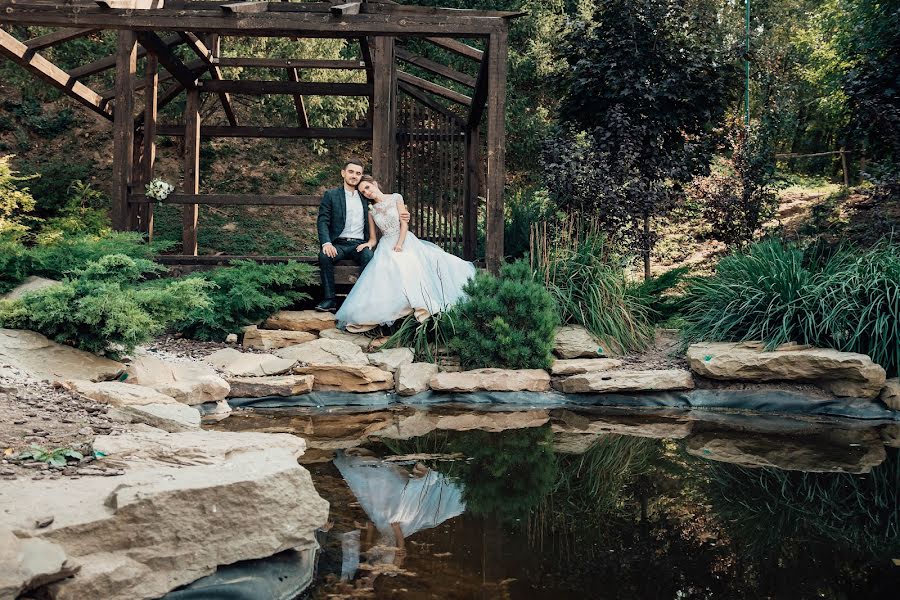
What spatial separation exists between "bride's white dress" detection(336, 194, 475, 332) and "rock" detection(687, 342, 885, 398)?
2.41 meters

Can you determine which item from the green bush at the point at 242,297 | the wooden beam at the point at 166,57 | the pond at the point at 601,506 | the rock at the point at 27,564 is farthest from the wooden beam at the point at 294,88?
the rock at the point at 27,564

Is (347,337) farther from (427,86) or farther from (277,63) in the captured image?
(427,86)

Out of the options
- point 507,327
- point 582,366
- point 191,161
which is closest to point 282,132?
point 191,161

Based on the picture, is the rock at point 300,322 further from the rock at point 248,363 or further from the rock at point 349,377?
the rock at point 349,377

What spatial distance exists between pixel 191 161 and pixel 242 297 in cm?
477

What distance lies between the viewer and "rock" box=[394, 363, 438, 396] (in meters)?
6.77

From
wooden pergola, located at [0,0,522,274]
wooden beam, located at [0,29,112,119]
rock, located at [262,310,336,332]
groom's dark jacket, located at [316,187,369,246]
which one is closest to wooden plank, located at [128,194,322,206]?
wooden pergola, located at [0,0,522,274]

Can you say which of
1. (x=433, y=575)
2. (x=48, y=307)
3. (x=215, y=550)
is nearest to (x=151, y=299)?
(x=48, y=307)

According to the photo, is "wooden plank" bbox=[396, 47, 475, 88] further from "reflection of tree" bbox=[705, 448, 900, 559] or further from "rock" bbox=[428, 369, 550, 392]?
"reflection of tree" bbox=[705, 448, 900, 559]

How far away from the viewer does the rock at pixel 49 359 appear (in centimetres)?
530

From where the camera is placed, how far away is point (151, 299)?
19.4ft

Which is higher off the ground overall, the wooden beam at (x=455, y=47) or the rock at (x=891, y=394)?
the wooden beam at (x=455, y=47)

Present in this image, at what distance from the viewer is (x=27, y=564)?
97.0 inches

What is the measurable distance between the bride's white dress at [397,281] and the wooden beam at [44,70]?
4493 mm
